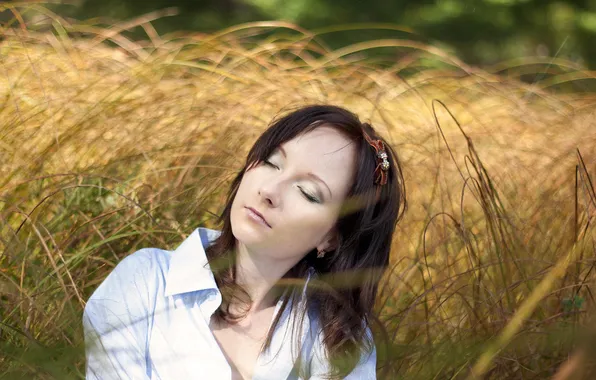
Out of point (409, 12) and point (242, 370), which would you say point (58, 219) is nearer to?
point (242, 370)

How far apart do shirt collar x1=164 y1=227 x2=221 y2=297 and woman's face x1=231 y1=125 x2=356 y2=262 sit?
0.08 meters

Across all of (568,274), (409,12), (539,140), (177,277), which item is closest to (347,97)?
(539,140)

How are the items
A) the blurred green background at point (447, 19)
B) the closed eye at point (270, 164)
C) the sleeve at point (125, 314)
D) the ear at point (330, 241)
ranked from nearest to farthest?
the sleeve at point (125, 314)
the closed eye at point (270, 164)
the ear at point (330, 241)
the blurred green background at point (447, 19)

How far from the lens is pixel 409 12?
761 centimetres

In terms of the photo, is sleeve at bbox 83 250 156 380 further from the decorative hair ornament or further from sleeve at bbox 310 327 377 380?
the decorative hair ornament

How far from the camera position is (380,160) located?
174 centimetres

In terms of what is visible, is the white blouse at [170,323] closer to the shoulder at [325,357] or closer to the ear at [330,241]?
the shoulder at [325,357]

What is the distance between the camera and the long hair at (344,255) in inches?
66.5

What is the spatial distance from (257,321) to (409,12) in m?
6.25

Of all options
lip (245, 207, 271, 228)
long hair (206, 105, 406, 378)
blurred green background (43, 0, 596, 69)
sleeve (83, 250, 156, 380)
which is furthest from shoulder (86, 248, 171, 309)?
blurred green background (43, 0, 596, 69)

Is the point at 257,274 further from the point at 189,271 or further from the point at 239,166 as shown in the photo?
the point at 239,166

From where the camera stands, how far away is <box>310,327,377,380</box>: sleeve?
167 cm

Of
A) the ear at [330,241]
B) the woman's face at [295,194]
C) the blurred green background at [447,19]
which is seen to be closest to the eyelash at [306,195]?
the woman's face at [295,194]

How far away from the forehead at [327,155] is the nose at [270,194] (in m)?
0.08
